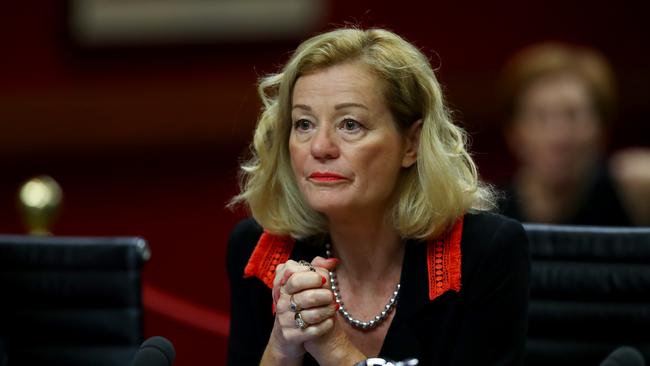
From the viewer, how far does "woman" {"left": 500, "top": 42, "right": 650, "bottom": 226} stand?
134 inches

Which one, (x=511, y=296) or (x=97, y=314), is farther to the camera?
(x=97, y=314)

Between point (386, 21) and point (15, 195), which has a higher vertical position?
point (386, 21)

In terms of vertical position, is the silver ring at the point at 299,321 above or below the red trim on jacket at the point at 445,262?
below

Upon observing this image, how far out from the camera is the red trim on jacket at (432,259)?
2.21 metres

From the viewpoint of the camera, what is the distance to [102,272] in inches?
100

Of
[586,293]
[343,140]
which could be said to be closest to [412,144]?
[343,140]

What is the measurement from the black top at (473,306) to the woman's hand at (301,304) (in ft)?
0.48

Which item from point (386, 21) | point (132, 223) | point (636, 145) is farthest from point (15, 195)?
point (636, 145)

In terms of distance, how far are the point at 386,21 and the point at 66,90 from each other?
5.13ft

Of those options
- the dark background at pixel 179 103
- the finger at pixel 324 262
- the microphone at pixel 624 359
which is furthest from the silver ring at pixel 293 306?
the dark background at pixel 179 103

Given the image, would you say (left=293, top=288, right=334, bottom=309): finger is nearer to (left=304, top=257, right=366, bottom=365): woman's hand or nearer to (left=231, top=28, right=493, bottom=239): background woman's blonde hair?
(left=304, top=257, right=366, bottom=365): woman's hand

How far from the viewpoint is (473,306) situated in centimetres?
217

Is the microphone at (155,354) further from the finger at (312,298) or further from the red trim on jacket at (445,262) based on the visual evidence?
the red trim on jacket at (445,262)

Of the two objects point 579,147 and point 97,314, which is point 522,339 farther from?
point 579,147
